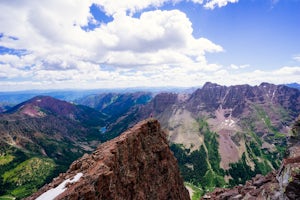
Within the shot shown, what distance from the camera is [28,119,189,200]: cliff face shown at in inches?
1976

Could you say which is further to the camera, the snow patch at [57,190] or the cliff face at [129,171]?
the cliff face at [129,171]

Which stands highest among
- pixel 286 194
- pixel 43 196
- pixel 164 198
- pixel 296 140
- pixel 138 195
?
pixel 296 140

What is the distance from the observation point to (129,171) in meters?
68.7

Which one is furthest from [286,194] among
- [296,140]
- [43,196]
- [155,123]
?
[155,123]

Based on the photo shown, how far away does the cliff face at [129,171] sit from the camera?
50188mm

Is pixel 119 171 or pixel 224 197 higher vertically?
pixel 119 171

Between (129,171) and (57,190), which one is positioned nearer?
(57,190)

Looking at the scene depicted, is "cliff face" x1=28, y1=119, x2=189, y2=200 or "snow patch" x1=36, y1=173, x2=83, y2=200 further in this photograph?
"cliff face" x1=28, y1=119, x2=189, y2=200

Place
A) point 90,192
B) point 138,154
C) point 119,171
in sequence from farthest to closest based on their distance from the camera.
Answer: point 138,154 < point 119,171 < point 90,192

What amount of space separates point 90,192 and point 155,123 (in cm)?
4463

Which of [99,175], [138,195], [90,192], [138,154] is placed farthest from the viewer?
[138,154]

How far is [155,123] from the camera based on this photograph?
88188 millimetres

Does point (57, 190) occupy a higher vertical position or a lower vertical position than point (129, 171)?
higher

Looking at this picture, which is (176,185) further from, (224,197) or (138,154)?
A: (138,154)
